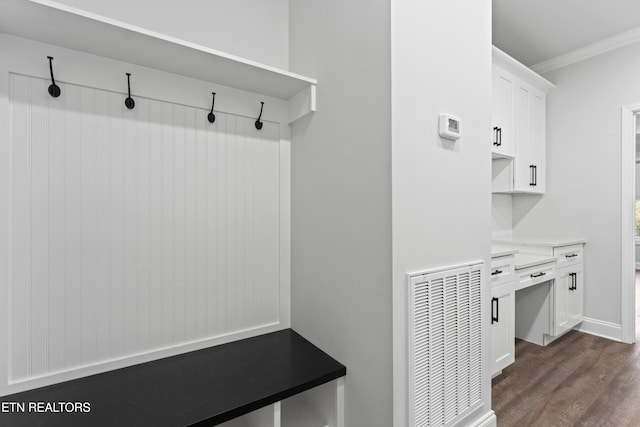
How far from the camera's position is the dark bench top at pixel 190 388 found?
1017 millimetres

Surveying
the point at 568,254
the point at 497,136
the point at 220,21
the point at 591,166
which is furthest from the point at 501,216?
the point at 220,21

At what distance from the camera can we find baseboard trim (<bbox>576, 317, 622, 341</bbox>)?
2.72m

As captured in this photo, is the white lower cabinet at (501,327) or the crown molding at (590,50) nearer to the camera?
the white lower cabinet at (501,327)

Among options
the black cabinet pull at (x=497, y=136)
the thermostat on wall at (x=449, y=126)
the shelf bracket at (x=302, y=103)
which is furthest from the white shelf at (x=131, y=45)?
the black cabinet pull at (x=497, y=136)

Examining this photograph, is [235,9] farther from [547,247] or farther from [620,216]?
[620,216]

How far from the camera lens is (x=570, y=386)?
6.59 ft

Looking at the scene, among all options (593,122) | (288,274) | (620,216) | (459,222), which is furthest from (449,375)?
(593,122)

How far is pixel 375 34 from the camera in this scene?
1.17 meters

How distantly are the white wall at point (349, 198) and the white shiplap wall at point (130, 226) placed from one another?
298mm

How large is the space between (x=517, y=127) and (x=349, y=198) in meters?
2.34

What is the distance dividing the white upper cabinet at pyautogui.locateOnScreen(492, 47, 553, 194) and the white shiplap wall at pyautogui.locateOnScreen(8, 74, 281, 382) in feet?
6.65

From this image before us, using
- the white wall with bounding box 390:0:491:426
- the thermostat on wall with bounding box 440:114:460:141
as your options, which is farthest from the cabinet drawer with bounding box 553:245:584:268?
the thermostat on wall with bounding box 440:114:460:141

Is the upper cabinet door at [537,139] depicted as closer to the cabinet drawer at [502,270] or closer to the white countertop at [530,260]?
the white countertop at [530,260]

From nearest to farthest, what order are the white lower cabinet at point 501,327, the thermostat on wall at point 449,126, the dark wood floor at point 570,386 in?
the thermostat on wall at point 449,126 < the dark wood floor at point 570,386 < the white lower cabinet at point 501,327
